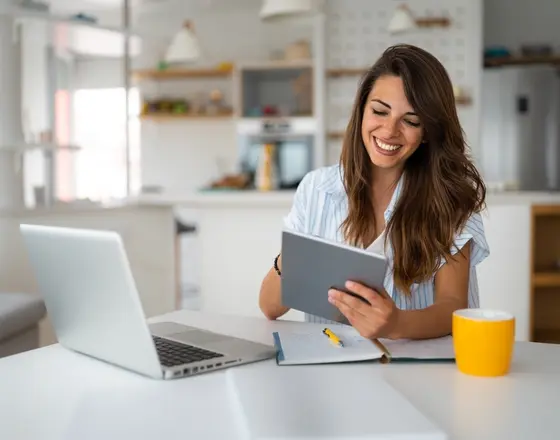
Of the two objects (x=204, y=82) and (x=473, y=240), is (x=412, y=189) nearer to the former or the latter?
(x=473, y=240)

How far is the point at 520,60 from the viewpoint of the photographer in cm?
600

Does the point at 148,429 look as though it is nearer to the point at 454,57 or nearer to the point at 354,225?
the point at 354,225

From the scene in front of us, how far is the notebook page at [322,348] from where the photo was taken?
111 centimetres

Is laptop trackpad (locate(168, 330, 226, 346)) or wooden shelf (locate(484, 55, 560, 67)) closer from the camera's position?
laptop trackpad (locate(168, 330, 226, 346))

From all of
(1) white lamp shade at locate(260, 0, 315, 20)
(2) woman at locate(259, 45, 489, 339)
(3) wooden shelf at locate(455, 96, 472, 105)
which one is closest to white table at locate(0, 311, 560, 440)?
(2) woman at locate(259, 45, 489, 339)

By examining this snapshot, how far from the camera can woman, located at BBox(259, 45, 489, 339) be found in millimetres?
1465

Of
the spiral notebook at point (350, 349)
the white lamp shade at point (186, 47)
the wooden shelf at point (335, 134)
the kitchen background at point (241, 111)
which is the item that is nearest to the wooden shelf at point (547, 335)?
the kitchen background at point (241, 111)

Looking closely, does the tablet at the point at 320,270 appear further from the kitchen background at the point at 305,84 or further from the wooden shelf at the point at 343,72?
the wooden shelf at the point at 343,72

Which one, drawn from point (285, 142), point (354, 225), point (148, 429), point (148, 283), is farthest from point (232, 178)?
point (148, 429)

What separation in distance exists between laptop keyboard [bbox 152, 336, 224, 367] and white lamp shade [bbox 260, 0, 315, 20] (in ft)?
8.22

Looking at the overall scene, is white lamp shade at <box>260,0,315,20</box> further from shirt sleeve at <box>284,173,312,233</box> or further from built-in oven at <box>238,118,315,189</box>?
built-in oven at <box>238,118,315,189</box>

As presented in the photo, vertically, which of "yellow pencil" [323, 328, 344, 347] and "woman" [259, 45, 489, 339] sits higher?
"woman" [259, 45, 489, 339]

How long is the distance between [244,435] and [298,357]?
1.09 feet

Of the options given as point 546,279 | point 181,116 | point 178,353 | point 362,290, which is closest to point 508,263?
point 546,279
